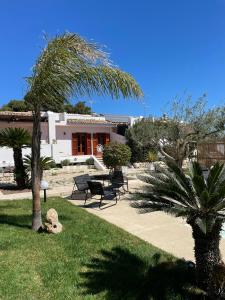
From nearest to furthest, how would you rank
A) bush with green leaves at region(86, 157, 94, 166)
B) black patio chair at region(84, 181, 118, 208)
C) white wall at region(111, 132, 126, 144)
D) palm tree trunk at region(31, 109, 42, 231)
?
palm tree trunk at region(31, 109, 42, 231) < black patio chair at region(84, 181, 118, 208) < bush with green leaves at region(86, 157, 94, 166) < white wall at region(111, 132, 126, 144)

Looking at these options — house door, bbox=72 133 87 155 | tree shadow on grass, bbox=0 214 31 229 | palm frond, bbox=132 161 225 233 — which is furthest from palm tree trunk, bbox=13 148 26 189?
house door, bbox=72 133 87 155

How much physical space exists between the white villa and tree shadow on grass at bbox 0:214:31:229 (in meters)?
14.6

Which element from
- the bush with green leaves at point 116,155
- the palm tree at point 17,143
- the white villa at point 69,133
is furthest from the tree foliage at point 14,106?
the palm tree at point 17,143

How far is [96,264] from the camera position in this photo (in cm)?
657

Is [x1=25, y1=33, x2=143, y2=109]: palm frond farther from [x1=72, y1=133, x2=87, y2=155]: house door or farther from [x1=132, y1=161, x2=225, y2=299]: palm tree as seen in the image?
[x1=72, y1=133, x2=87, y2=155]: house door

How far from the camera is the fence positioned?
19.3m

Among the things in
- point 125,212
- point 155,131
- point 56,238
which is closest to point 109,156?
point 155,131

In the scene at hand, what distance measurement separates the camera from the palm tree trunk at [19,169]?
50.5ft

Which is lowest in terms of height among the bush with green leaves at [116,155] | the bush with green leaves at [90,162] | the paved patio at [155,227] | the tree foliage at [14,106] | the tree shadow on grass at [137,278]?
the tree shadow on grass at [137,278]

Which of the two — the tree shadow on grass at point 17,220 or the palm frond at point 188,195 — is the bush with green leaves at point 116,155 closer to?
the tree shadow on grass at point 17,220

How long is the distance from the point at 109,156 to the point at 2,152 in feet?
25.8

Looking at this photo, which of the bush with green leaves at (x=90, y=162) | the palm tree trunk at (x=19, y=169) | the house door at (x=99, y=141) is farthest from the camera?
the house door at (x=99, y=141)

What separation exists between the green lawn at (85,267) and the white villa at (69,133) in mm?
16961

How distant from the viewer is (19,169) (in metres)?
15.6
